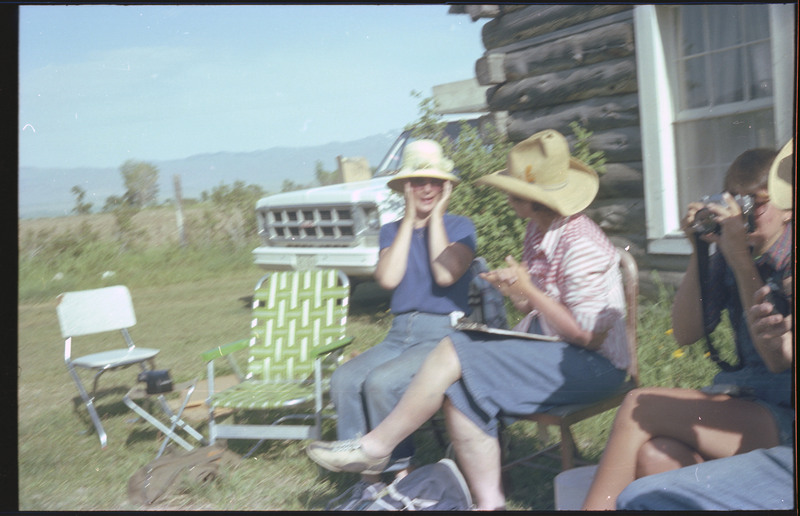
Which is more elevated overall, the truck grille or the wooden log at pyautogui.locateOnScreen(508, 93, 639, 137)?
the wooden log at pyautogui.locateOnScreen(508, 93, 639, 137)

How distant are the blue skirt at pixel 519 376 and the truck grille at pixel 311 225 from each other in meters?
1.17

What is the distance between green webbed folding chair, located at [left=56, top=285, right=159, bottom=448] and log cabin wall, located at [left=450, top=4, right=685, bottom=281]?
2040mm

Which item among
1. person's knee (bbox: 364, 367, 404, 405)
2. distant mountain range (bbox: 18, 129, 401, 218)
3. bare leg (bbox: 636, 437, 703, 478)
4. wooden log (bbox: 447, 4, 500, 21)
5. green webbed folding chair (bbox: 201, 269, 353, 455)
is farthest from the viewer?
green webbed folding chair (bbox: 201, 269, 353, 455)

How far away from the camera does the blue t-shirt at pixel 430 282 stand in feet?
Result: 11.1

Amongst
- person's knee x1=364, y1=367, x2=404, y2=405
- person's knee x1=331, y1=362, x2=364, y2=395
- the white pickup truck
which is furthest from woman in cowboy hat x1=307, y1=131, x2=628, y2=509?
the white pickup truck

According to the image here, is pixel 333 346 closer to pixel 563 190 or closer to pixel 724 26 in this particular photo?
pixel 563 190

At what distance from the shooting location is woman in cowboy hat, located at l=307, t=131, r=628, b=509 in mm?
2863

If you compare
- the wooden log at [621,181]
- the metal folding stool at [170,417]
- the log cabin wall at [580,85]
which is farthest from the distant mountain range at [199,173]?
the wooden log at [621,181]

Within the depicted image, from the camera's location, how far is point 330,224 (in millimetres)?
3986

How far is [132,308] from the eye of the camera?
3.83 m

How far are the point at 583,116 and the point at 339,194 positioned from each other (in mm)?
1262

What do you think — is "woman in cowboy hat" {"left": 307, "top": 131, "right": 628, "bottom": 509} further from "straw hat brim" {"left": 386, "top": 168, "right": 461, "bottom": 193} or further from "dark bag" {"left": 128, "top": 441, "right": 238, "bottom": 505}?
"dark bag" {"left": 128, "top": 441, "right": 238, "bottom": 505}

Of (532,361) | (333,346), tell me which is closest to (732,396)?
(532,361)

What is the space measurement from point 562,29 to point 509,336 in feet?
5.47
